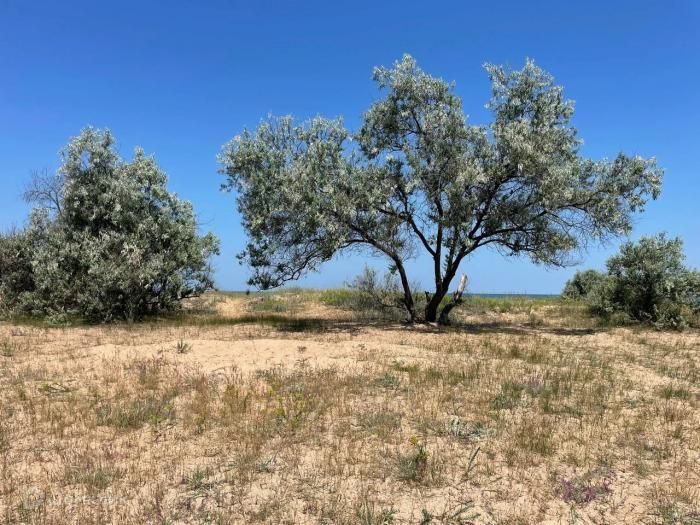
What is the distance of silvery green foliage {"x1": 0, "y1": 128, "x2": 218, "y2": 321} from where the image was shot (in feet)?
55.1

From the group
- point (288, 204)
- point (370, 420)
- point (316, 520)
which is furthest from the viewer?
point (288, 204)

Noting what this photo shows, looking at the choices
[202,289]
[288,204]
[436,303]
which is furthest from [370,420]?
[202,289]

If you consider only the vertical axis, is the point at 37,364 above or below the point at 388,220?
below

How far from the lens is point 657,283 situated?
1741cm

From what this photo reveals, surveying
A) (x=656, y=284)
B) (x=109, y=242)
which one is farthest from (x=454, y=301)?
(x=109, y=242)

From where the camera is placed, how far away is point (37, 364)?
977cm

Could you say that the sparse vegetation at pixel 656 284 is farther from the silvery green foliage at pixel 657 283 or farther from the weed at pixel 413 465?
the weed at pixel 413 465

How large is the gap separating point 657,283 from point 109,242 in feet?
59.0

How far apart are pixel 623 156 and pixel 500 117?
3.58 metres

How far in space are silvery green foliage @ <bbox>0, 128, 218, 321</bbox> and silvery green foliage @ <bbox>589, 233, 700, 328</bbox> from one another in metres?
14.9

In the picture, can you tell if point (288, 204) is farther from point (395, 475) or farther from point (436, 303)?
point (395, 475)

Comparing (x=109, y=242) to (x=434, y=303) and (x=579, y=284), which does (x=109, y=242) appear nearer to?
(x=434, y=303)

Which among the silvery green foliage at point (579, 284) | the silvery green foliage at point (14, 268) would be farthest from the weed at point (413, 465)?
the silvery green foliage at point (579, 284)

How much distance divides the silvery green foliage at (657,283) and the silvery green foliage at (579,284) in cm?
839
